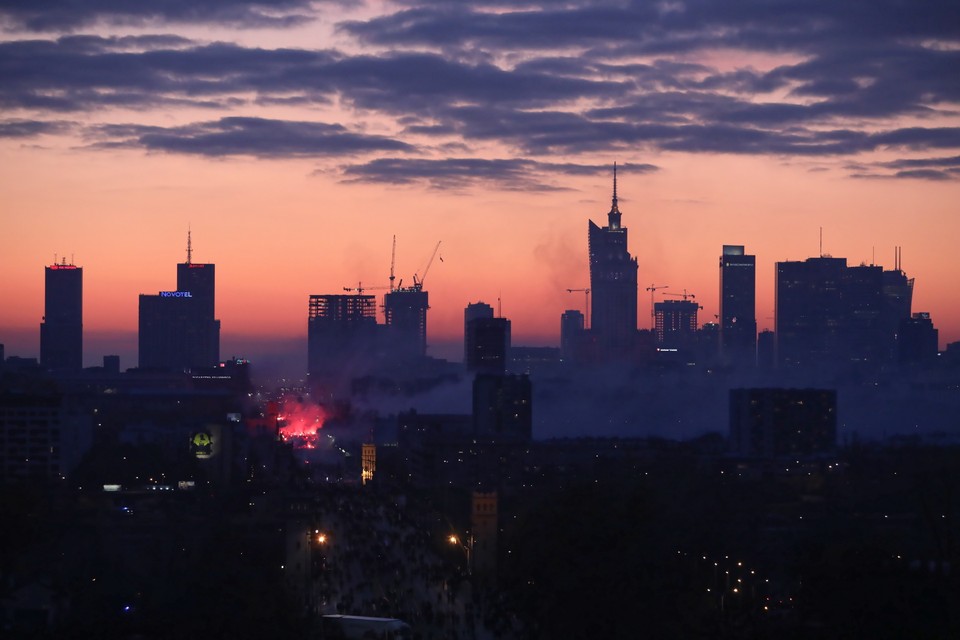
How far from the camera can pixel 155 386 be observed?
495ft

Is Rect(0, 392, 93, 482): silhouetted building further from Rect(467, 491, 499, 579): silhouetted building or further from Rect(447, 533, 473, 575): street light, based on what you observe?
Rect(467, 491, 499, 579): silhouetted building

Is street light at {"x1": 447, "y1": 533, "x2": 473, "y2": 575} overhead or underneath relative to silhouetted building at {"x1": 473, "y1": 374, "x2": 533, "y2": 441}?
underneath

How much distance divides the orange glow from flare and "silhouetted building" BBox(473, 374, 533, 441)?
12.9 meters

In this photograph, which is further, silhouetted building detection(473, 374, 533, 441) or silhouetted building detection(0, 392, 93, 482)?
silhouetted building detection(473, 374, 533, 441)

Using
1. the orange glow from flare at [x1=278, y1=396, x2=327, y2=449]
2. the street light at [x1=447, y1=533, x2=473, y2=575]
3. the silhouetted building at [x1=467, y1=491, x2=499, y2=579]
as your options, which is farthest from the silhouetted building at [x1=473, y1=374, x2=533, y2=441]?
the street light at [x1=447, y1=533, x2=473, y2=575]

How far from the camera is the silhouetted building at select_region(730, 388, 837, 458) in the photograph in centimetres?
10006

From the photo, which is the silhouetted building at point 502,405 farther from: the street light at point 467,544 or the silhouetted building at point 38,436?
the street light at point 467,544

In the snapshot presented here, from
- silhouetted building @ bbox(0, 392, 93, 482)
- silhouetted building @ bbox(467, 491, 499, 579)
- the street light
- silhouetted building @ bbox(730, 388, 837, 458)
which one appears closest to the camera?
silhouetted building @ bbox(467, 491, 499, 579)

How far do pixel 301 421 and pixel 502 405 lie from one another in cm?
1976

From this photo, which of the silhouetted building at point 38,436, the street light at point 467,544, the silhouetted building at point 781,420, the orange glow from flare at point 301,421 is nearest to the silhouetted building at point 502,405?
the orange glow from flare at point 301,421

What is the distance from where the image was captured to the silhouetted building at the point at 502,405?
119 m

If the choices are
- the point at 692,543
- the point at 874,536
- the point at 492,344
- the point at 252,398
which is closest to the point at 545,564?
the point at 692,543

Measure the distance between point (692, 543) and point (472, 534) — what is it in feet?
35.5

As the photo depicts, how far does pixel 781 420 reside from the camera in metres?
101
